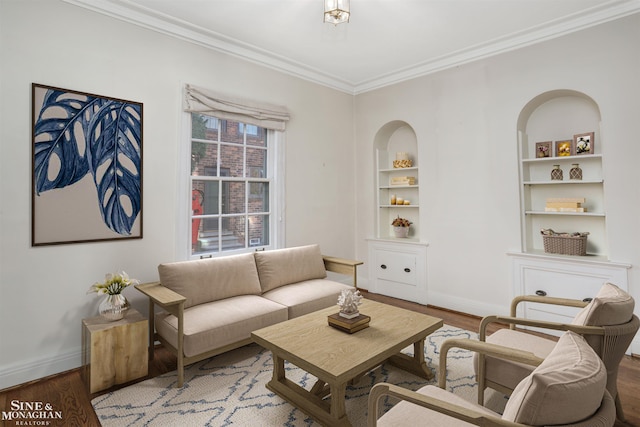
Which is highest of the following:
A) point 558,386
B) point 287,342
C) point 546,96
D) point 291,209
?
point 546,96

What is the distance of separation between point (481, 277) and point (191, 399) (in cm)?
308

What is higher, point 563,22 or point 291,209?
point 563,22

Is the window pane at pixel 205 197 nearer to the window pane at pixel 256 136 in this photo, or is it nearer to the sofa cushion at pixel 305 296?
the window pane at pixel 256 136

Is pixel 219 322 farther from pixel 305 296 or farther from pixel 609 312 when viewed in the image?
pixel 609 312

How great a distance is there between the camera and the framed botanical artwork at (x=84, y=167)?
8.03ft

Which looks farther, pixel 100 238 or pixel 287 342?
pixel 100 238

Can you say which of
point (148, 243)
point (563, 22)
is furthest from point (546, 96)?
point (148, 243)

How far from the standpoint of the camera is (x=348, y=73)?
4359mm

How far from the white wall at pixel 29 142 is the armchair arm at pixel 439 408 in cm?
237

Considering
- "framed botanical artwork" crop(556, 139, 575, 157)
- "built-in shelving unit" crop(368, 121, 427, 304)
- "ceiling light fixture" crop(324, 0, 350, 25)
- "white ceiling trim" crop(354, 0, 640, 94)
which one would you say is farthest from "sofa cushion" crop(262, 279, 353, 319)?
"white ceiling trim" crop(354, 0, 640, 94)

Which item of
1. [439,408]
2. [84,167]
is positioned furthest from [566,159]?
[84,167]

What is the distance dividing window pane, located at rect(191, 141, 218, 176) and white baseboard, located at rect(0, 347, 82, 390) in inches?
70.1

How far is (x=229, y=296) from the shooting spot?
119 inches

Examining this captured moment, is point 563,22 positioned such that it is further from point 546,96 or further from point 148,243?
point 148,243
